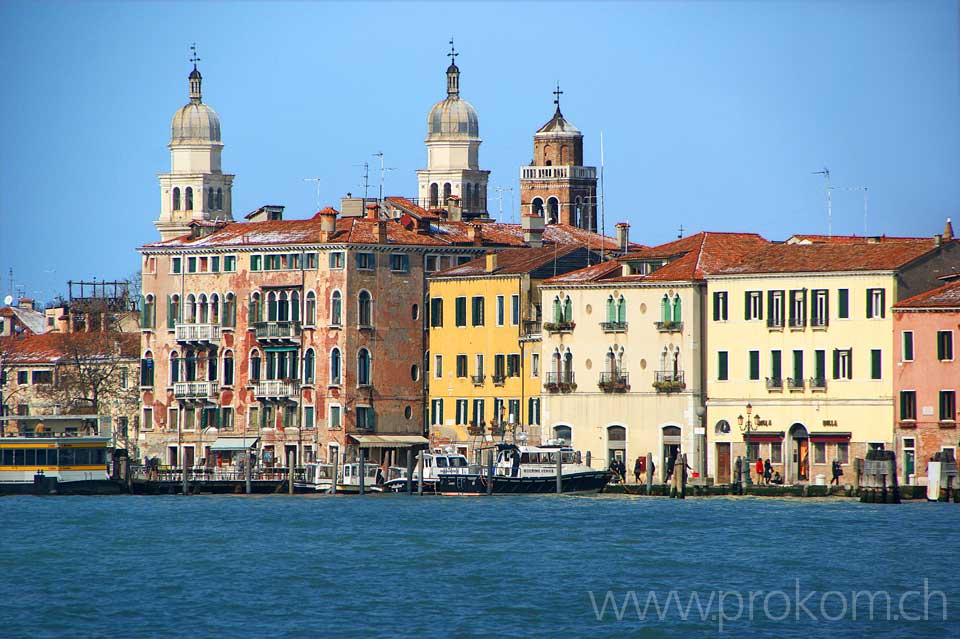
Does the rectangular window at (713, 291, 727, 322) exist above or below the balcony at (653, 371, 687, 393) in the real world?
above

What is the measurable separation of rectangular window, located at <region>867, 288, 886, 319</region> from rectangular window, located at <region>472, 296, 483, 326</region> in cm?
1567

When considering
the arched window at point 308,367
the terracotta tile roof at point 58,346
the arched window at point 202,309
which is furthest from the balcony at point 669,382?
the terracotta tile roof at point 58,346

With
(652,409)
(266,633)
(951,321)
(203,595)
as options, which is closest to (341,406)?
(652,409)

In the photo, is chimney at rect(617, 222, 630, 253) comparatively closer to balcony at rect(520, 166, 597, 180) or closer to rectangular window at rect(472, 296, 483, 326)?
rectangular window at rect(472, 296, 483, 326)

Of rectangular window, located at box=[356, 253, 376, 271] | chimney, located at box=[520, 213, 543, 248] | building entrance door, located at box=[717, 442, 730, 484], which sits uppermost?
chimney, located at box=[520, 213, 543, 248]

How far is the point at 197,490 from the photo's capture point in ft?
277

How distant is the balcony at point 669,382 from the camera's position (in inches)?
3147

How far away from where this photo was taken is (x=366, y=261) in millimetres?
89625

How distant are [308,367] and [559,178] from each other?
36569mm

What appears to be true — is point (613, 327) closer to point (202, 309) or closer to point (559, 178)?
point (202, 309)

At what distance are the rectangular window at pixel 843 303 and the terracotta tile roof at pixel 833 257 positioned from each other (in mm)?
653

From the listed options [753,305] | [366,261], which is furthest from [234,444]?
[753,305]

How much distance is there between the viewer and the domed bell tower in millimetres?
121062

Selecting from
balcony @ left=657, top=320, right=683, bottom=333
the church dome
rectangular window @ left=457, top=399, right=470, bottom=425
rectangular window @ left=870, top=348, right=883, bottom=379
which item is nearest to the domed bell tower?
the church dome
